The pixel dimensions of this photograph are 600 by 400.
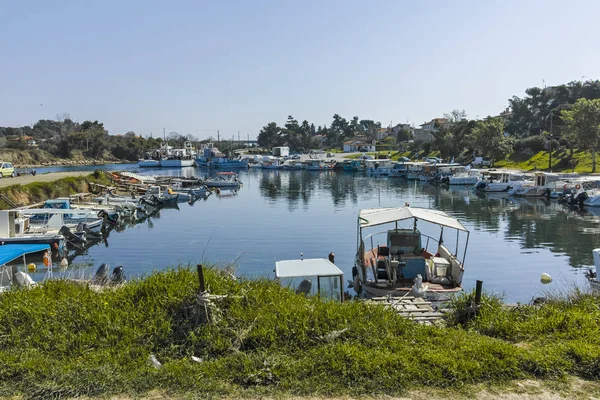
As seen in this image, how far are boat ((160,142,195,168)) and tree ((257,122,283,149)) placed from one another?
38.3 metres

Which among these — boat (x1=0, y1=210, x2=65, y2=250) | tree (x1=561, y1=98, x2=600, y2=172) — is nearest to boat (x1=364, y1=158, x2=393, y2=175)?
tree (x1=561, y1=98, x2=600, y2=172)

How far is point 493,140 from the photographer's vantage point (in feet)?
238

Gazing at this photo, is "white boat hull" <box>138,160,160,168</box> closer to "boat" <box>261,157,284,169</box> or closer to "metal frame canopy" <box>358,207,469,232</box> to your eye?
"boat" <box>261,157,284,169</box>

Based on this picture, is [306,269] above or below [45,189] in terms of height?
below

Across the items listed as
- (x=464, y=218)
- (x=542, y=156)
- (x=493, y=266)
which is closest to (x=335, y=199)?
(x=464, y=218)

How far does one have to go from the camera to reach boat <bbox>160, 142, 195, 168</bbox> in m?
108

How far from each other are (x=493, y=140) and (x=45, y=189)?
6024cm

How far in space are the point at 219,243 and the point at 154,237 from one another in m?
5.03

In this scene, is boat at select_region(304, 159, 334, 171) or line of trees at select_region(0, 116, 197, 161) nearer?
boat at select_region(304, 159, 334, 171)

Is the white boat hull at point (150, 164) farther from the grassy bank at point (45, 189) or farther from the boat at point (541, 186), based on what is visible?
the boat at point (541, 186)

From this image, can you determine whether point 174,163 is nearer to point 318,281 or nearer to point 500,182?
point 500,182

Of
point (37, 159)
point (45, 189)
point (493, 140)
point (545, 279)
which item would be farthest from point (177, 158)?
point (545, 279)

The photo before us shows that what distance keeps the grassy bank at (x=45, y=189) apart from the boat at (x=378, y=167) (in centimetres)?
4642

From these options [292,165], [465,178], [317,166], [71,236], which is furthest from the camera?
[292,165]
